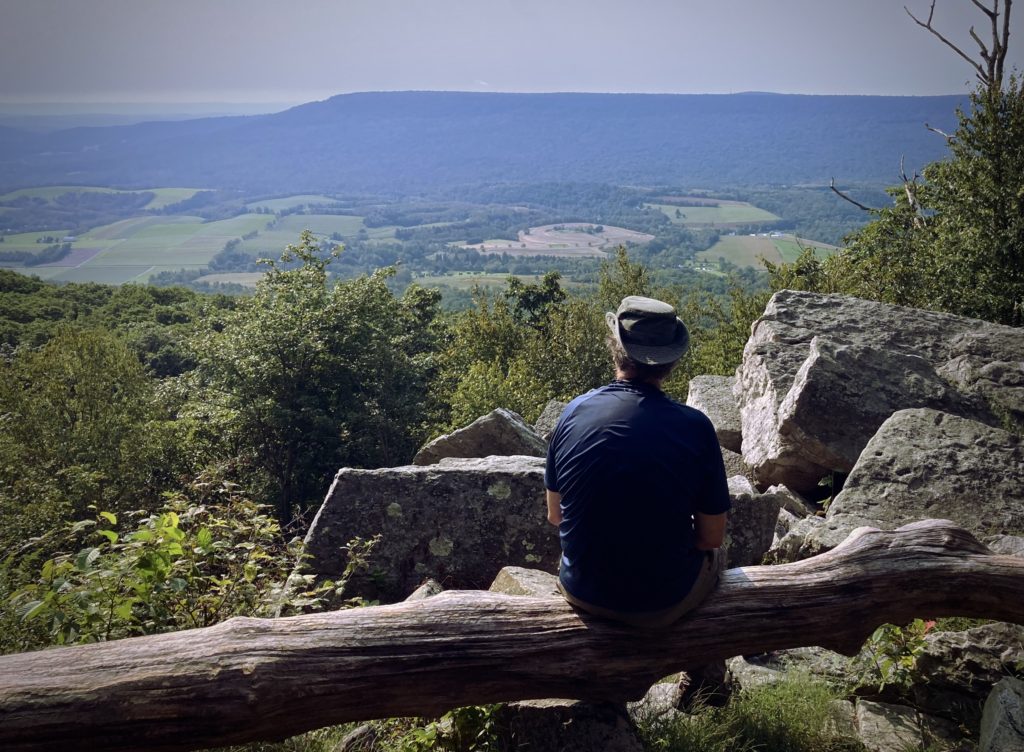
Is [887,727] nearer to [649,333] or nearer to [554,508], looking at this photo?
[554,508]

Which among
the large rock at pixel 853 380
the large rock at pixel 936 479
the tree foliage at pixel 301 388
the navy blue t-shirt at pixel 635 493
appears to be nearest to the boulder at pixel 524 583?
the navy blue t-shirt at pixel 635 493

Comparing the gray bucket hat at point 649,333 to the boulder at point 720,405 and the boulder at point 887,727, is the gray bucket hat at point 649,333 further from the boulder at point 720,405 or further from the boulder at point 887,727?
the boulder at point 720,405

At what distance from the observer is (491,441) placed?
12.6m

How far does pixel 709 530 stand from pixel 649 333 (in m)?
1.29

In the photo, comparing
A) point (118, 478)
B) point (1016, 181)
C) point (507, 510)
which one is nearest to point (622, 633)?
point (507, 510)

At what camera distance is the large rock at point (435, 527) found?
7.58 meters

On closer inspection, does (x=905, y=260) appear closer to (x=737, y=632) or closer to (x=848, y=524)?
(x=848, y=524)

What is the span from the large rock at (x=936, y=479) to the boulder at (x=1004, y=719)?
2625 mm

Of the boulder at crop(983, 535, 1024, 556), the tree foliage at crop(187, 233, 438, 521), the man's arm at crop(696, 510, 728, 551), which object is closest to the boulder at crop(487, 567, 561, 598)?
the man's arm at crop(696, 510, 728, 551)

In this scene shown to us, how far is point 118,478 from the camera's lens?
30.2 metres

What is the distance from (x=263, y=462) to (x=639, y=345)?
83.5ft

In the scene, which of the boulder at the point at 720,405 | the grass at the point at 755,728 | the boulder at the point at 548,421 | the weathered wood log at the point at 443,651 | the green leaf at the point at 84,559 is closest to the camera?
the weathered wood log at the point at 443,651

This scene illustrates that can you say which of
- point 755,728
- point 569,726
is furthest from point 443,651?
point 755,728

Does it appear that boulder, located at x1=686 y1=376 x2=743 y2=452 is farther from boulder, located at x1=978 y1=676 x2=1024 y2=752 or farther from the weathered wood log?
boulder, located at x1=978 y1=676 x2=1024 y2=752
